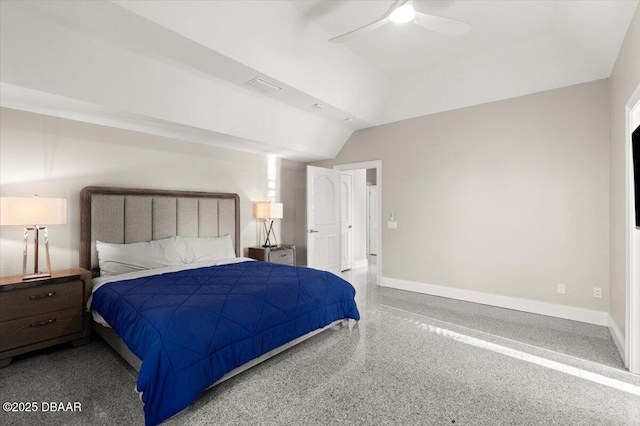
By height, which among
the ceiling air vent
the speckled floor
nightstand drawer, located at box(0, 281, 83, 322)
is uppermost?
the ceiling air vent

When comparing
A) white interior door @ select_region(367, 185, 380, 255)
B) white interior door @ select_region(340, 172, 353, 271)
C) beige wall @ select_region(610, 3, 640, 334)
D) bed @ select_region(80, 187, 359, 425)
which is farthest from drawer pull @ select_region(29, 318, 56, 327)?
white interior door @ select_region(367, 185, 380, 255)

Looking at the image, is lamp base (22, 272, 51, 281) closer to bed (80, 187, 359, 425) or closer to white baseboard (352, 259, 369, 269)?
bed (80, 187, 359, 425)

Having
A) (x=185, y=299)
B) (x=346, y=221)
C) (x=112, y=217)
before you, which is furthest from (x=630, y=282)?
(x=112, y=217)

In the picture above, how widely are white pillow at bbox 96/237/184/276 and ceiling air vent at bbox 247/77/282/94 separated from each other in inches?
86.6

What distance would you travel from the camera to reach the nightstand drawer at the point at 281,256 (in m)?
5.12

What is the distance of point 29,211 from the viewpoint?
274 centimetres

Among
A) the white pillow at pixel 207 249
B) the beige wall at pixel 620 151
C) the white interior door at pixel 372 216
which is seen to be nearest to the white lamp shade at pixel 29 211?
the white pillow at pixel 207 249

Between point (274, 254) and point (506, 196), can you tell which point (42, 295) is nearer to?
point (274, 254)

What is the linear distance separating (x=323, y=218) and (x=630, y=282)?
408cm

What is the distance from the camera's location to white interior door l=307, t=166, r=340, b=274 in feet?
17.8

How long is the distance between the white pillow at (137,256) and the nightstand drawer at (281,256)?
152 cm

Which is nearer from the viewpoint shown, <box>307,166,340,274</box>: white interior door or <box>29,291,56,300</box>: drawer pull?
<box>29,291,56,300</box>: drawer pull

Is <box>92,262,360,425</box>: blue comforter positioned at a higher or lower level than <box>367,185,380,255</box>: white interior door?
lower

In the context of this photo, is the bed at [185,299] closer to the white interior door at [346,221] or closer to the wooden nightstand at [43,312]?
the wooden nightstand at [43,312]
